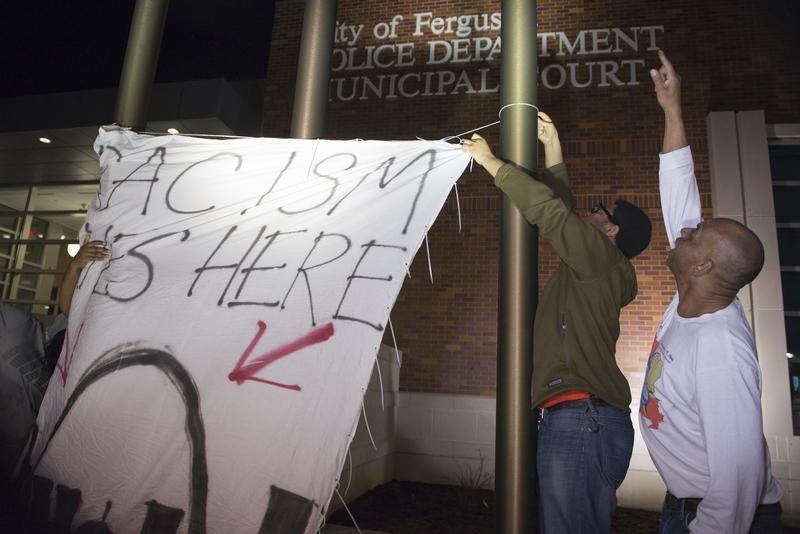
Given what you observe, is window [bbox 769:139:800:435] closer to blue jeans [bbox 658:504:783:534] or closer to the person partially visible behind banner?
blue jeans [bbox 658:504:783:534]

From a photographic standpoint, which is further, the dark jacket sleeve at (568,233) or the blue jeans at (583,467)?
the dark jacket sleeve at (568,233)

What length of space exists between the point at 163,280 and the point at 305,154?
98cm

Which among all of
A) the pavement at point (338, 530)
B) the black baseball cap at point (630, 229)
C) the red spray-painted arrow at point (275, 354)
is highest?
the black baseball cap at point (630, 229)

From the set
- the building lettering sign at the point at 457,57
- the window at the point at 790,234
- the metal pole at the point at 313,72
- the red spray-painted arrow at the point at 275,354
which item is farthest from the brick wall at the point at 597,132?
the red spray-painted arrow at the point at 275,354

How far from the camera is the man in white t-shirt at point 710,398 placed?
4.84 ft

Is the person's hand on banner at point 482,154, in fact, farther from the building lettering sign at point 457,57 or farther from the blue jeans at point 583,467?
the building lettering sign at point 457,57

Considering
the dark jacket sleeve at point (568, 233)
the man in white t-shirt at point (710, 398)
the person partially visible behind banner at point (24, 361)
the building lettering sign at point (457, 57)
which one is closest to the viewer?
the man in white t-shirt at point (710, 398)

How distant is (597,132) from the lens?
775 cm

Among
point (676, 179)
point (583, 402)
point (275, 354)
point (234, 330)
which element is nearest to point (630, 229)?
point (676, 179)

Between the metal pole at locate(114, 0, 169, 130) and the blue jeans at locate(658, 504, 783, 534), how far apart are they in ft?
11.9

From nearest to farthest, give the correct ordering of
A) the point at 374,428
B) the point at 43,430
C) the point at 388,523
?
the point at 43,430
the point at 388,523
the point at 374,428

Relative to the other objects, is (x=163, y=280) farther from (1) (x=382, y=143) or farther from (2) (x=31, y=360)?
(1) (x=382, y=143)

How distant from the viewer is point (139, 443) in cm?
226

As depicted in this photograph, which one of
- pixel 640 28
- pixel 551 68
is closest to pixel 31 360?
pixel 551 68
